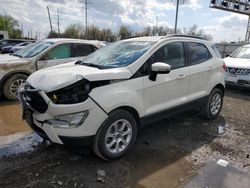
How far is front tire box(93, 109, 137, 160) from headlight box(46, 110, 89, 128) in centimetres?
33

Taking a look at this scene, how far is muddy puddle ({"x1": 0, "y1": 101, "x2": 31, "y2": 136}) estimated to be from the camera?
15.6 ft

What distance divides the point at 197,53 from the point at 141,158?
2.47 m

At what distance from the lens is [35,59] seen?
6941 mm

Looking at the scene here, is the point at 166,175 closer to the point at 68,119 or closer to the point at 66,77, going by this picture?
the point at 68,119

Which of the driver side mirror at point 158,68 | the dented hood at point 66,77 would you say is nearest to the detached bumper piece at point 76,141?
the dented hood at point 66,77

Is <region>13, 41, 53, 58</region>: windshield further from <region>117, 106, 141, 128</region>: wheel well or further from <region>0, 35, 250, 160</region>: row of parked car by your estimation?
<region>117, 106, 141, 128</region>: wheel well

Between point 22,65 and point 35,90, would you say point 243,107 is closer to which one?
point 35,90

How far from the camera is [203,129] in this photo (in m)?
5.07

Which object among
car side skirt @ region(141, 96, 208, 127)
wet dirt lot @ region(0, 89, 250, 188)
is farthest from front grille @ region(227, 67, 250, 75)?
car side skirt @ region(141, 96, 208, 127)

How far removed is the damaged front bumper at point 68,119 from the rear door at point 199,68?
227 centimetres

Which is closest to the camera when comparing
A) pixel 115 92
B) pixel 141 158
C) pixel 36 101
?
pixel 36 101

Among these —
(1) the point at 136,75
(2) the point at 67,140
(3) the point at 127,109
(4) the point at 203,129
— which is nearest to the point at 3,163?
(2) the point at 67,140

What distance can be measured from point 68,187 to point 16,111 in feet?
11.7

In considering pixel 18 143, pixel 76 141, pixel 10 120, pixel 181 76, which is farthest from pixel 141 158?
pixel 10 120
